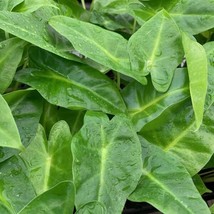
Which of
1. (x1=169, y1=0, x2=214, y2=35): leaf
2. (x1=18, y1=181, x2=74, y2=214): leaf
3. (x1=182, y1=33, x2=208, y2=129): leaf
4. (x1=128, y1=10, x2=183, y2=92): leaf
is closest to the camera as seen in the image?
(x1=18, y1=181, x2=74, y2=214): leaf

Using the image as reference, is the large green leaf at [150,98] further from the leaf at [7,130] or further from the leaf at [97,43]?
the leaf at [7,130]

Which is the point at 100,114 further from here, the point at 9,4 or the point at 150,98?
the point at 9,4

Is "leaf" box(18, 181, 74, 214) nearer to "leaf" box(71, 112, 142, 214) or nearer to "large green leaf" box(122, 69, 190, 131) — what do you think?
"leaf" box(71, 112, 142, 214)

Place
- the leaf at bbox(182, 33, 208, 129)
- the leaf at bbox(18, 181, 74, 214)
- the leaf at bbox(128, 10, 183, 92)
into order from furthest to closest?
the leaf at bbox(128, 10, 183, 92)
the leaf at bbox(182, 33, 208, 129)
the leaf at bbox(18, 181, 74, 214)

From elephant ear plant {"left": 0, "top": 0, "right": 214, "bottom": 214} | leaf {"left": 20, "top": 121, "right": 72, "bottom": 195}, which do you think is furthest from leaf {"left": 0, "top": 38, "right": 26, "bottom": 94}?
leaf {"left": 20, "top": 121, "right": 72, "bottom": 195}

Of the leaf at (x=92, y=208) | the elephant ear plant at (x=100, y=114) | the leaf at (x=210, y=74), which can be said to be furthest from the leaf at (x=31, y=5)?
the leaf at (x=92, y=208)

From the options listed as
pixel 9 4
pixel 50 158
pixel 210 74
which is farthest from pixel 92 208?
pixel 9 4

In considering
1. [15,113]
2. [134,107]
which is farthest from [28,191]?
[134,107]

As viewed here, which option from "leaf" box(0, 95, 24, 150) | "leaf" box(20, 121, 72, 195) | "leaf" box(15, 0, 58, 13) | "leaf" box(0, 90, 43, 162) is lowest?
"leaf" box(20, 121, 72, 195)

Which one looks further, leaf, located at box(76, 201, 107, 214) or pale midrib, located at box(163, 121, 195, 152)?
pale midrib, located at box(163, 121, 195, 152)
